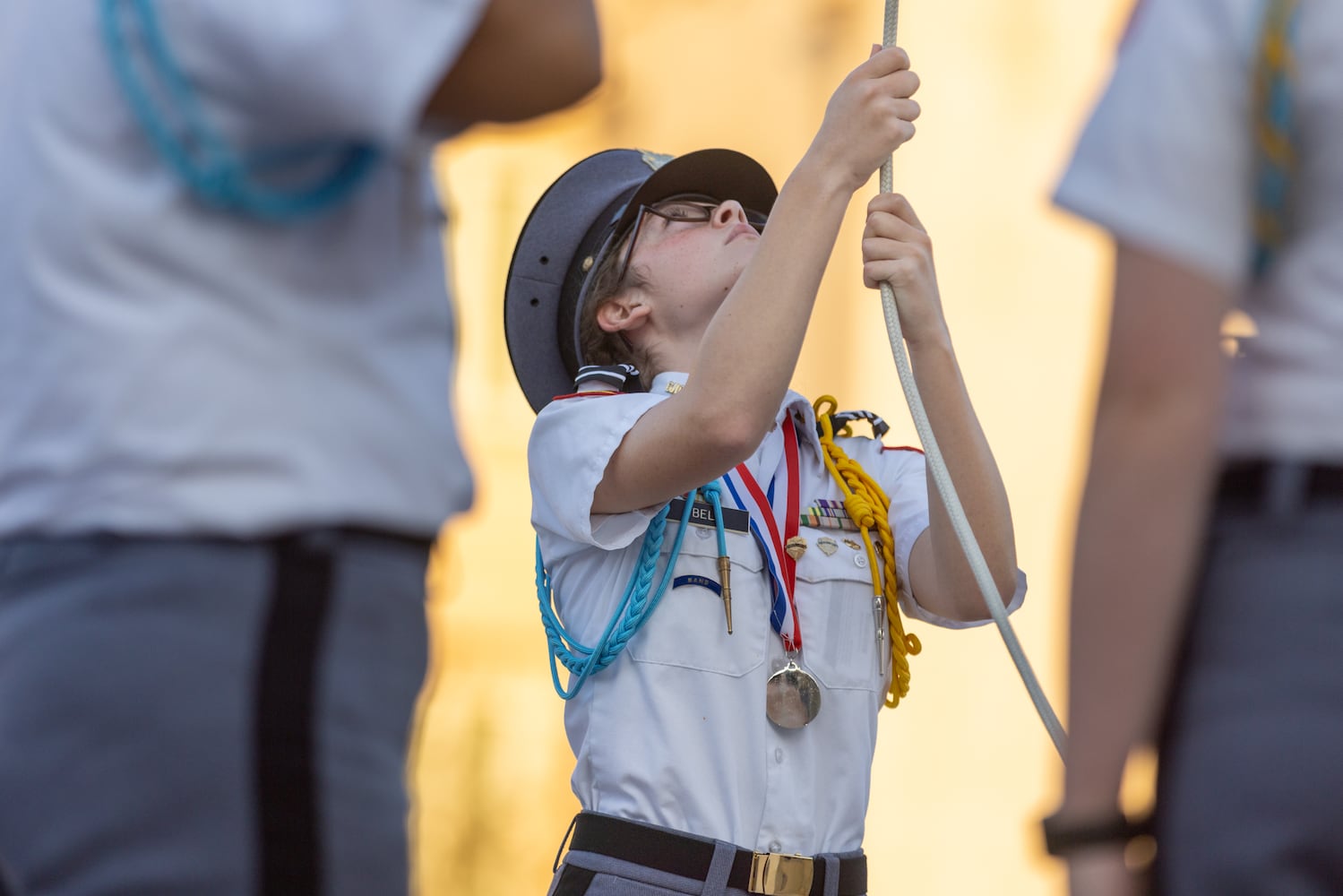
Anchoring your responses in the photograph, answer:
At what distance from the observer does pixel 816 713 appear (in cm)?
209

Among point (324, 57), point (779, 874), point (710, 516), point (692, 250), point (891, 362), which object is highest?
point (891, 362)

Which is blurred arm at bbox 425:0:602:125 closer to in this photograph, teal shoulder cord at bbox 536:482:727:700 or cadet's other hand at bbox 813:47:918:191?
cadet's other hand at bbox 813:47:918:191

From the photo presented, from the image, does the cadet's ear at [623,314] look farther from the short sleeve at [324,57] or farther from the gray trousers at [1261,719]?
the gray trousers at [1261,719]

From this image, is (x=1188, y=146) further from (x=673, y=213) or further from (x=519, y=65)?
(x=673, y=213)

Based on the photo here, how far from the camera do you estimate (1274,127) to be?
1133 millimetres

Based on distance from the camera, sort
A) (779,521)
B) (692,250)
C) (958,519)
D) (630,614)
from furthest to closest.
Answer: (692,250) < (779,521) < (630,614) < (958,519)

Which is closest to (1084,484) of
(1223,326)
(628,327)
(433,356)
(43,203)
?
(1223,326)

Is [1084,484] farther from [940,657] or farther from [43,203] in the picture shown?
[940,657]

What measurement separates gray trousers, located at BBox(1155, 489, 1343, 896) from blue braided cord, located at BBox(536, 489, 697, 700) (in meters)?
1.02

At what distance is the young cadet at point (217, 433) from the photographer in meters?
1.14

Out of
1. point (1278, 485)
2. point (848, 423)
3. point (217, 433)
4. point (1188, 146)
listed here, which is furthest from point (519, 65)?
point (848, 423)

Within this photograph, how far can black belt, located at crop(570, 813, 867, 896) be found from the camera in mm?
1959

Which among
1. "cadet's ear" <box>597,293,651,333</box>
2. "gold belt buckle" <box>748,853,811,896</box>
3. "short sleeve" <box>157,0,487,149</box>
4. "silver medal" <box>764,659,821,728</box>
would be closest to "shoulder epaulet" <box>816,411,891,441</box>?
"cadet's ear" <box>597,293,651,333</box>

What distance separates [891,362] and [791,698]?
3706mm
